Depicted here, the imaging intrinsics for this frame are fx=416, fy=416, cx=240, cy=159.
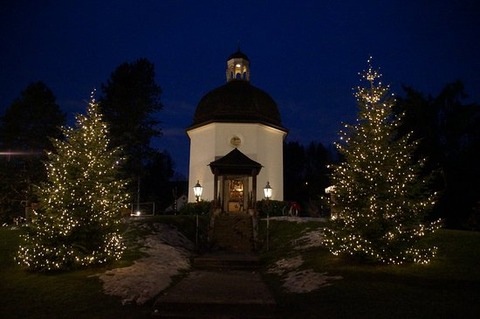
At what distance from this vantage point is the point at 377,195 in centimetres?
1370

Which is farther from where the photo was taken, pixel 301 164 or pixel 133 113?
pixel 301 164

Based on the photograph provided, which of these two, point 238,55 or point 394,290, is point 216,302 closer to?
point 394,290

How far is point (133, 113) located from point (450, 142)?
2605 cm

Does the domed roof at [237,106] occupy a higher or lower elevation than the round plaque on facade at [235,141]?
higher

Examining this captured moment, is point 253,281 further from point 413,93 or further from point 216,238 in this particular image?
point 413,93

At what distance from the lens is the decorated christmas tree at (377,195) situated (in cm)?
1332

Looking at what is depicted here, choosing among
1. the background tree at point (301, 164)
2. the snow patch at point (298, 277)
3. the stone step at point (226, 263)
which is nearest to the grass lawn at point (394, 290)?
the snow patch at point (298, 277)

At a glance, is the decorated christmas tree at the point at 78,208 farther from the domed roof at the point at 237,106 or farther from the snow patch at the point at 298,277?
the domed roof at the point at 237,106

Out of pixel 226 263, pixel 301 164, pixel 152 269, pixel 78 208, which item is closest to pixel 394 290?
pixel 226 263

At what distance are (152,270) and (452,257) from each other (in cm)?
1007

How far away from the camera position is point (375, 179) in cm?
1382

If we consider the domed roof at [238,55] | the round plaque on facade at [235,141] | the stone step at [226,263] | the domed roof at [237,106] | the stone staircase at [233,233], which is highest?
the domed roof at [238,55]

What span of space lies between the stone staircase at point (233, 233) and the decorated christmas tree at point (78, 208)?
7236 mm

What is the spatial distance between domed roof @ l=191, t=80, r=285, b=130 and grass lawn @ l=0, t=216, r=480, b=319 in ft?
51.2
